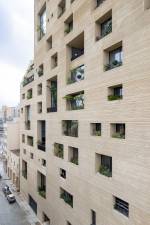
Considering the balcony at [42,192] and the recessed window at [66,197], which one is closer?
the recessed window at [66,197]

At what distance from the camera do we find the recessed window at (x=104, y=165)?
58.4 ft

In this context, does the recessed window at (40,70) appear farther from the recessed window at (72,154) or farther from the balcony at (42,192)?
the balcony at (42,192)

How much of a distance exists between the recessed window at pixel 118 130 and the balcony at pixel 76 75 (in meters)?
6.16

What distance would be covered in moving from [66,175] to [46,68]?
12.1 meters

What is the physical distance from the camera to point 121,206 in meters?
16.5

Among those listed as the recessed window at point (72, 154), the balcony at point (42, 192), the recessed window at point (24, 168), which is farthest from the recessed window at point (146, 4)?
the recessed window at point (24, 168)

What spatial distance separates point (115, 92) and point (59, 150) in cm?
1037

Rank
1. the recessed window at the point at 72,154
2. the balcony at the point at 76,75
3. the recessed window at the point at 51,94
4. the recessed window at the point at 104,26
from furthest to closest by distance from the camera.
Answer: the recessed window at the point at 51,94, the recessed window at the point at 72,154, the balcony at the point at 76,75, the recessed window at the point at 104,26

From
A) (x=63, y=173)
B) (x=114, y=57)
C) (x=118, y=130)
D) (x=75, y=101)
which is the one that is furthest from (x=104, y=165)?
(x=114, y=57)

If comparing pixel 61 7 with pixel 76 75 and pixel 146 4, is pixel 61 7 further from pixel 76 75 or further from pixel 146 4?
pixel 146 4

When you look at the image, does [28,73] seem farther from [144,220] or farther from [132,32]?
[144,220]

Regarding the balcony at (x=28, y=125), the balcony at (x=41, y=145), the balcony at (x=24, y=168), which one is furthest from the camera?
the balcony at (x=24, y=168)

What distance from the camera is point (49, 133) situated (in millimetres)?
27250

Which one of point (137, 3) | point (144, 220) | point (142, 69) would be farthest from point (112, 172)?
point (137, 3)
